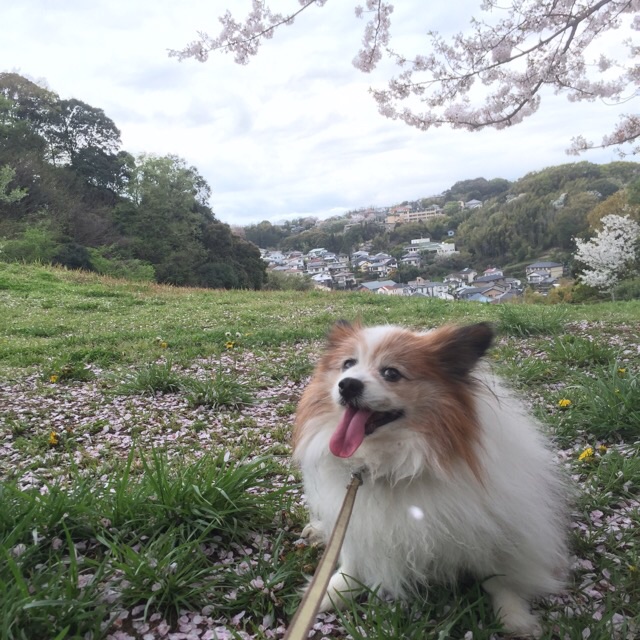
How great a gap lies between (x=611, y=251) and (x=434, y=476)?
31.6 metres

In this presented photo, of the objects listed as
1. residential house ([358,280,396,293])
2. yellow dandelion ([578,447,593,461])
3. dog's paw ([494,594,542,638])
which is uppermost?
residential house ([358,280,396,293])

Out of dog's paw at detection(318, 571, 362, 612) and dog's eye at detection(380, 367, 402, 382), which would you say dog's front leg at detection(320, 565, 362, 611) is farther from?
dog's eye at detection(380, 367, 402, 382)

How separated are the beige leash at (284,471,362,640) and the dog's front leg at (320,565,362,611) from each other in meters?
0.47

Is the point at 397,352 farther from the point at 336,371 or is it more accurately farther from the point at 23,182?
the point at 23,182

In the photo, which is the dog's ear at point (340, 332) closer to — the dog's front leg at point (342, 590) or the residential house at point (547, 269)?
the dog's front leg at point (342, 590)

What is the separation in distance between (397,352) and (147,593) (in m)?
1.34

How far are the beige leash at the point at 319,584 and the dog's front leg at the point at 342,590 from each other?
47 centimetres

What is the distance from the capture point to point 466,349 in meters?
1.83

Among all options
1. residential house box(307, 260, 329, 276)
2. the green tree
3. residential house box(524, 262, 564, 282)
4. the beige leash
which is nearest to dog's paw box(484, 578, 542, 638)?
the beige leash

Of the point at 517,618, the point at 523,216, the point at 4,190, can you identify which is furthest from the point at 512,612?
the point at 4,190

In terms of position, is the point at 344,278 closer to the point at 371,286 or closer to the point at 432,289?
the point at 371,286

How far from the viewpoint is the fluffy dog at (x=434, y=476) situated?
5.58ft

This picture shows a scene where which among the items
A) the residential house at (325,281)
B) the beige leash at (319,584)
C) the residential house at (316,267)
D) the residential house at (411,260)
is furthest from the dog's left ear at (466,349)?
the residential house at (316,267)

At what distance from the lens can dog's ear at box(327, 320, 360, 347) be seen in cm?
217
